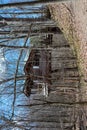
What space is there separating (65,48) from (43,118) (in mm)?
5161

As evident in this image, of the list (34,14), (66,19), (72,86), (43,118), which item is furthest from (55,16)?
(43,118)

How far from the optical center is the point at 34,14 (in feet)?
52.2

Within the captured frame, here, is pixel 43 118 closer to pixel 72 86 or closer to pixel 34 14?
pixel 72 86

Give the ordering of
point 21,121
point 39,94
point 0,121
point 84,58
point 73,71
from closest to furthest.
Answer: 1. point 84,58
2. point 0,121
3. point 21,121
4. point 73,71
5. point 39,94

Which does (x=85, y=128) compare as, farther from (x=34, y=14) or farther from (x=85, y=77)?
(x=34, y=14)

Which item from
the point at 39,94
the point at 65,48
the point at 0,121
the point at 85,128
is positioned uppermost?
the point at 65,48

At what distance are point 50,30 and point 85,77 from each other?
6.41 m

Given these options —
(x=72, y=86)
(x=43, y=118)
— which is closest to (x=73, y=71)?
(x=72, y=86)

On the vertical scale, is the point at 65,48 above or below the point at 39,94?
above

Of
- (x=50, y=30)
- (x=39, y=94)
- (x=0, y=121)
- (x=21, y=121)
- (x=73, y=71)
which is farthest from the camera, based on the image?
(x=39, y=94)

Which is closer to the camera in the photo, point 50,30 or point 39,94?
point 50,30

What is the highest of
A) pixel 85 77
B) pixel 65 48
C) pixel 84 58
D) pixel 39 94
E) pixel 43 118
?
pixel 84 58

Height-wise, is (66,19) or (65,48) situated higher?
(66,19)

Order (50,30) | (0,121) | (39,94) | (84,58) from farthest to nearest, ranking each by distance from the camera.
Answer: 1. (39,94)
2. (50,30)
3. (0,121)
4. (84,58)
